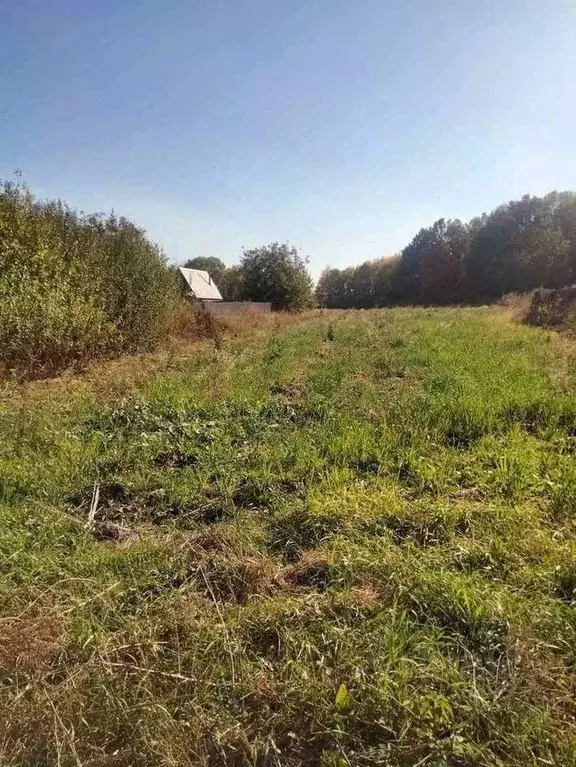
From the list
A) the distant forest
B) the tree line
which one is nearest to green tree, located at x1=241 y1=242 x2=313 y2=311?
the tree line

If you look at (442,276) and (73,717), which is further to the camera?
(442,276)

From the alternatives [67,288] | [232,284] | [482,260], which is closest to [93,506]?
[67,288]

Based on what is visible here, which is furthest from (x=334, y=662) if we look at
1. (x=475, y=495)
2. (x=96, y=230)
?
(x=96, y=230)

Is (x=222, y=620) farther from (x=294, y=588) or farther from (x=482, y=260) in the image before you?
(x=482, y=260)

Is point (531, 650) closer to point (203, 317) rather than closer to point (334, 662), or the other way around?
point (334, 662)

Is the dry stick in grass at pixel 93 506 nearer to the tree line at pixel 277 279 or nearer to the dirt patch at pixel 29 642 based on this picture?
the dirt patch at pixel 29 642

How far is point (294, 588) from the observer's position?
2.93m

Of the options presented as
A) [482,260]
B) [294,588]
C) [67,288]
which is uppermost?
[482,260]

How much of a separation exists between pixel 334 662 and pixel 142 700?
0.92 m

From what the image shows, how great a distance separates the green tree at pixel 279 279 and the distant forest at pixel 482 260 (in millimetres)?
16830

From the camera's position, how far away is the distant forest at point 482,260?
5066 centimetres

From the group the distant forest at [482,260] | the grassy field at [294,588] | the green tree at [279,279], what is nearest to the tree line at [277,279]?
the green tree at [279,279]

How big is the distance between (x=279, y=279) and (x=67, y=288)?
2929 cm

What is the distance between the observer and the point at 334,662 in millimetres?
2311
